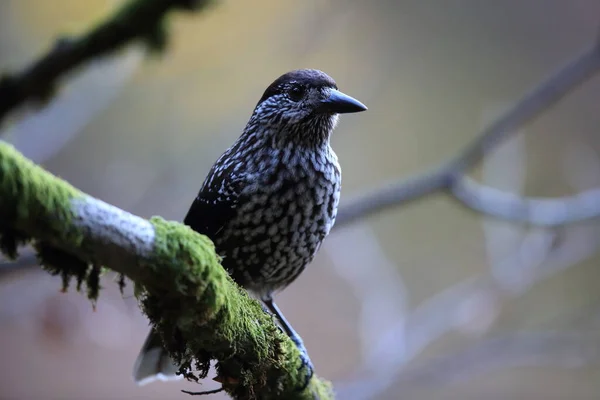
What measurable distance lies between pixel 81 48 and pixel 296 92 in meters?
1.26

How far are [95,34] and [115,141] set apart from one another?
3608mm

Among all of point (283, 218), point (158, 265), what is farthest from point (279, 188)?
point (158, 265)

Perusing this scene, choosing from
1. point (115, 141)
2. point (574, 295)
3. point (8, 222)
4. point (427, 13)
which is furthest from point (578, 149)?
point (8, 222)

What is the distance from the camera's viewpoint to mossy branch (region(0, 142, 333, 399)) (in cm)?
124

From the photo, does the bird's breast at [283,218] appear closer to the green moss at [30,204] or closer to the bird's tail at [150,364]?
the bird's tail at [150,364]

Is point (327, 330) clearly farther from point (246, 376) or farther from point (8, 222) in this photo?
point (8, 222)

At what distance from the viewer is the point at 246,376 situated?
1947mm

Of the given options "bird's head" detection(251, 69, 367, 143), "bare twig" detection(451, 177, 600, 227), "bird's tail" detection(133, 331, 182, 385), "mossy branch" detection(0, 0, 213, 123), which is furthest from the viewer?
"bare twig" detection(451, 177, 600, 227)

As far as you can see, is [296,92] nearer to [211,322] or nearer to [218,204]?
[218,204]

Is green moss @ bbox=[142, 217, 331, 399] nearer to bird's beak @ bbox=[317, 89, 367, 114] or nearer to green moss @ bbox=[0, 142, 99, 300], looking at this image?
green moss @ bbox=[0, 142, 99, 300]

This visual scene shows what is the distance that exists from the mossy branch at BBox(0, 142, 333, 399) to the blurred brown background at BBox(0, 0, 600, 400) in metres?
2.60

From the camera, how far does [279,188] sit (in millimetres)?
2594

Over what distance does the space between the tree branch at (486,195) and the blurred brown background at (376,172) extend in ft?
2.32

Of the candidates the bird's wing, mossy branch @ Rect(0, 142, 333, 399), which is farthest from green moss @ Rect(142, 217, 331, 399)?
the bird's wing
